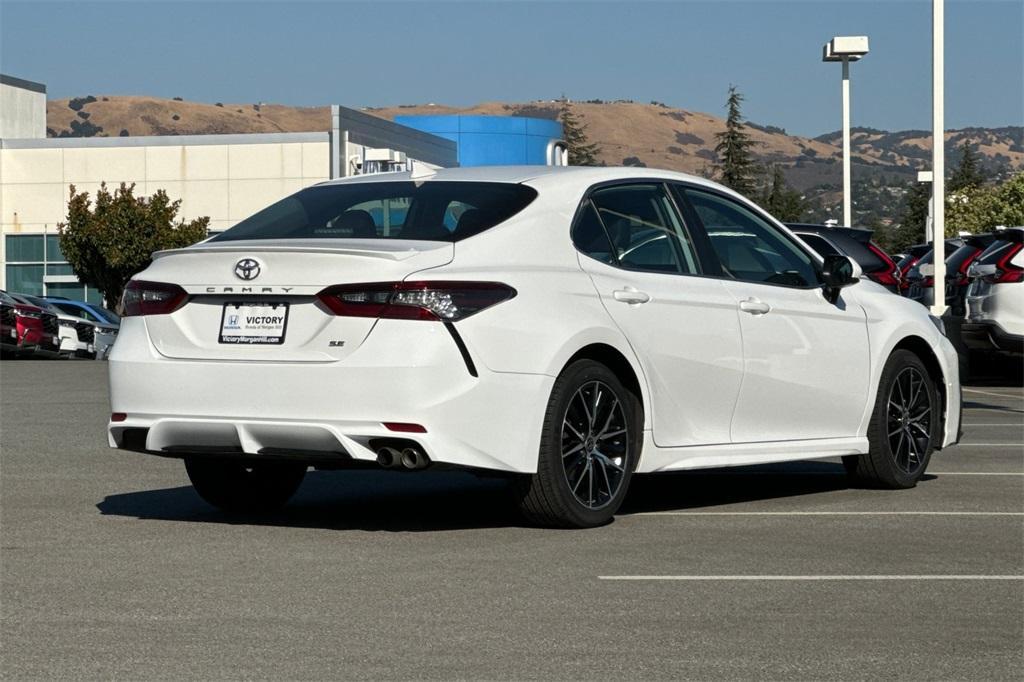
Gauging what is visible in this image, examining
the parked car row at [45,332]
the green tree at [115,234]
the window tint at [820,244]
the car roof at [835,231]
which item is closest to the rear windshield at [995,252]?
the car roof at [835,231]

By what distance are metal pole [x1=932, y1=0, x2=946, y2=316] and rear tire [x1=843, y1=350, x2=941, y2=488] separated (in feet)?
47.9

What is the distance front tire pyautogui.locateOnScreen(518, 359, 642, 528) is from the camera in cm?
811

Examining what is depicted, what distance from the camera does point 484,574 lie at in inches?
278

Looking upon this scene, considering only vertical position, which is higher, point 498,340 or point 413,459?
point 498,340

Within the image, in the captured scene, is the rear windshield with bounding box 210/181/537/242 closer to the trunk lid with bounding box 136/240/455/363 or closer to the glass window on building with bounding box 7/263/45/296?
the trunk lid with bounding box 136/240/455/363

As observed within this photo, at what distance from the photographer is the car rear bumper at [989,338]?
64.4 ft

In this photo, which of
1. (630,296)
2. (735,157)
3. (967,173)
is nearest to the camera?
(630,296)

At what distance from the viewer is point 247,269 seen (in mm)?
8008

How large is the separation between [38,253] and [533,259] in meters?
64.1

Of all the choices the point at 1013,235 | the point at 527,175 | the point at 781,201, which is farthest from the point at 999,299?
the point at 781,201

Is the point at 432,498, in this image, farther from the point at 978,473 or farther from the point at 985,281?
the point at 985,281

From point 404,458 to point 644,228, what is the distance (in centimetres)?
198

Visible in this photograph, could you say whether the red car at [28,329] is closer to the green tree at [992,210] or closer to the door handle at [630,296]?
the door handle at [630,296]

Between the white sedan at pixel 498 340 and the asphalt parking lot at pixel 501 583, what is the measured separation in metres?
0.38
